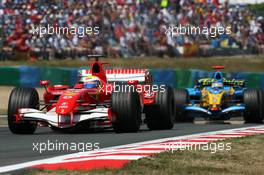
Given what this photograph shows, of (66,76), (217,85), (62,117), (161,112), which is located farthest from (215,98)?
(66,76)

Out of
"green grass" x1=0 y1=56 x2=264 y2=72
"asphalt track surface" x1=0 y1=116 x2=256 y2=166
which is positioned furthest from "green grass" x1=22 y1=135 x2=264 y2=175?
"green grass" x1=0 y1=56 x2=264 y2=72

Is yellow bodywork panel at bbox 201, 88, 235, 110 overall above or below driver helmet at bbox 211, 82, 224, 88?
below

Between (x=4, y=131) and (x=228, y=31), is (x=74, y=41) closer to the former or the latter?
(x=228, y=31)

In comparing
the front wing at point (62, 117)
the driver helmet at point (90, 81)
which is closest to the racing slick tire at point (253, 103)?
the driver helmet at point (90, 81)

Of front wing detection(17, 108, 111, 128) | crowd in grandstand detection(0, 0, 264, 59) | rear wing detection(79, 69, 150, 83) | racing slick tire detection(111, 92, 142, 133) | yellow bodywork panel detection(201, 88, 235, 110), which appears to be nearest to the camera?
racing slick tire detection(111, 92, 142, 133)

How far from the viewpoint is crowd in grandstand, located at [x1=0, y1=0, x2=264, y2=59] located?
98.7 feet

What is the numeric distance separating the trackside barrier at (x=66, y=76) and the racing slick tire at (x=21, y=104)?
16826mm

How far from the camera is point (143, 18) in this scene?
3097cm

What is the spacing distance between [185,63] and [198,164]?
24913mm

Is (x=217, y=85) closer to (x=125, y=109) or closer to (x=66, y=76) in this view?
(x=125, y=109)

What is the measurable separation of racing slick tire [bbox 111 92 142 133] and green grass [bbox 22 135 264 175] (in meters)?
3.01

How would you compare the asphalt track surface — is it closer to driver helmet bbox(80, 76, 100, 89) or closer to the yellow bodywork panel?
driver helmet bbox(80, 76, 100, 89)

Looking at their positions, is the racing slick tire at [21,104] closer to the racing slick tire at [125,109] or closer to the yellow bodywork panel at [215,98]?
the racing slick tire at [125,109]

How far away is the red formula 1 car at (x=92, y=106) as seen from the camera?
1286 cm
